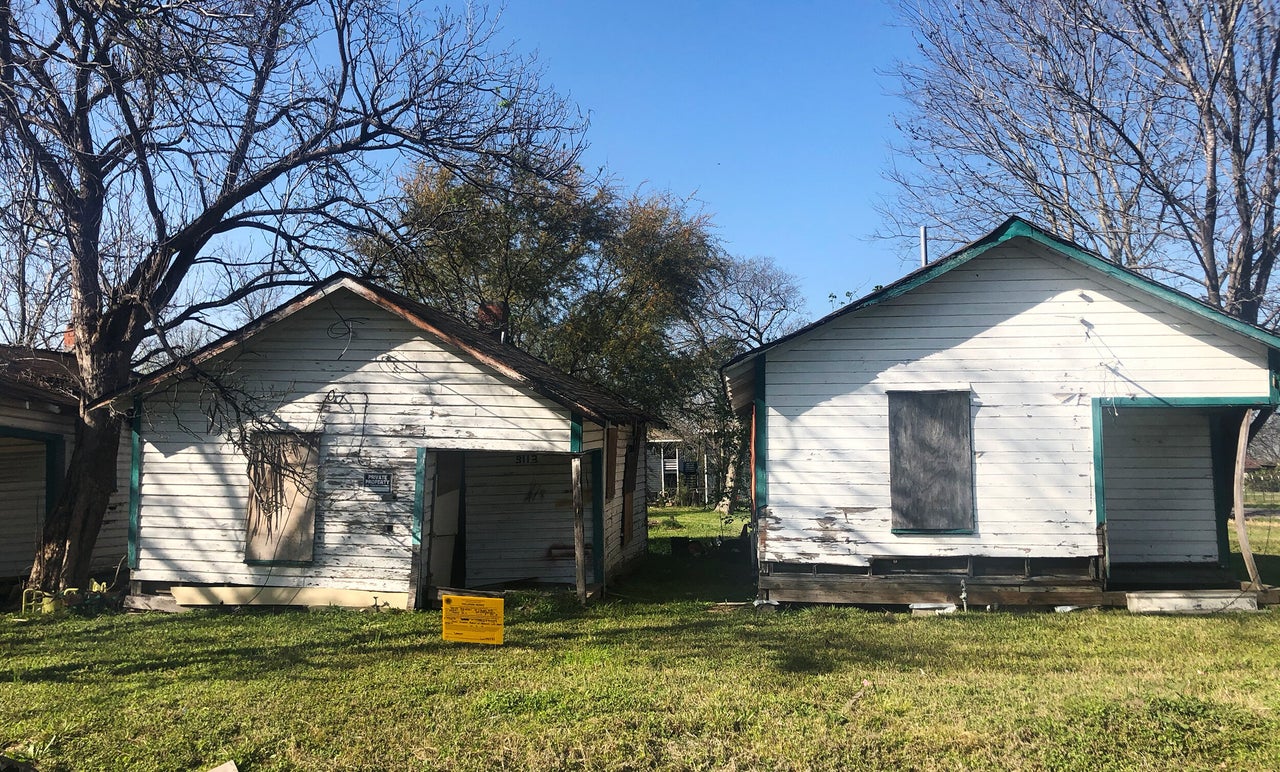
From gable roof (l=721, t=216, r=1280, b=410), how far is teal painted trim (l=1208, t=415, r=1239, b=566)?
2466 millimetres

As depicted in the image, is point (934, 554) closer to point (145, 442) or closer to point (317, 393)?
point (317, 393)

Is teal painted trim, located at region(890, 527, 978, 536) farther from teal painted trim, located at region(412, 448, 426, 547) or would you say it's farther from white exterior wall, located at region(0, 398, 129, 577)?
white exterior wall, located at region(0, 398, 129, 577)

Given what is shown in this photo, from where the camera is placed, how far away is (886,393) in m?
10.9

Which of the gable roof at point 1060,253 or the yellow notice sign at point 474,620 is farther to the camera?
the gable roof at point 1060,253

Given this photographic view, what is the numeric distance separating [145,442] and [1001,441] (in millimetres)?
11467

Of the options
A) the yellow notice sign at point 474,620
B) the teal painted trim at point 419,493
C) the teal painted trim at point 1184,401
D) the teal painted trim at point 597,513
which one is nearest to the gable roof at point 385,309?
the teal painted trim at point 597,513

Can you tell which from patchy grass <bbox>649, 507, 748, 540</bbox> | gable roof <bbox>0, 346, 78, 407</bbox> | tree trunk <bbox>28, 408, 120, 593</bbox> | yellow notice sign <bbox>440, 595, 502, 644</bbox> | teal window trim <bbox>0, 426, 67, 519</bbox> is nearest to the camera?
yellow notice sign <bbox>440, 595, 502, 644</bbox>

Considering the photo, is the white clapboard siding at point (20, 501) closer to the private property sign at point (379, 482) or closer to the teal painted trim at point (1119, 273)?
the private property sign at point (379, 482)

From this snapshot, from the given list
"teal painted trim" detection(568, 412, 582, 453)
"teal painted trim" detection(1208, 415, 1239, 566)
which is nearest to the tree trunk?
"teal painted trim" detection(568, 412, 582, 453)

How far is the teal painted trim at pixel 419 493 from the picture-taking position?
11.0 metres

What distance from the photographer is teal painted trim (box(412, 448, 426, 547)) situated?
1103 centimetres

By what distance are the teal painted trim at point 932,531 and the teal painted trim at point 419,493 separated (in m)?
6.15

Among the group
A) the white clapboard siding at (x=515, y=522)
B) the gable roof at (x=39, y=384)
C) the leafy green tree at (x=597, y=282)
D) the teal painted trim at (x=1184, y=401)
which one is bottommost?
the white clapboard siding at (x=515, y=522)

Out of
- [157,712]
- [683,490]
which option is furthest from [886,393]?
[683,490]
